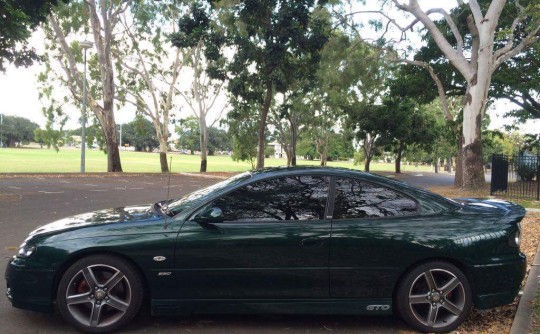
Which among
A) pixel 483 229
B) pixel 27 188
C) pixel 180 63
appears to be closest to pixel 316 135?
pixel 180 63

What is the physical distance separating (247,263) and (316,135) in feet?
161

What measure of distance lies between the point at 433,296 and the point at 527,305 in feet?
3.80

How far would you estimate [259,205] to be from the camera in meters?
4.16

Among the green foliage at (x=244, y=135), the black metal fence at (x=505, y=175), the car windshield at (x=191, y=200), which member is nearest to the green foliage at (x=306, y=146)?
the green foliage at (x=244, y=135)

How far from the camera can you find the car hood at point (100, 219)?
4114mm

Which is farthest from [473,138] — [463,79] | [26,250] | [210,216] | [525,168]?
[26,250]

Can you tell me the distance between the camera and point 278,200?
4.21 meters

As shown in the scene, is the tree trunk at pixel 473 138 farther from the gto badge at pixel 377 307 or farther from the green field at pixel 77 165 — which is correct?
the gto badge at pixel 377 307

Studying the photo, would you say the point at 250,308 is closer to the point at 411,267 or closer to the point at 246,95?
the point at 411,267

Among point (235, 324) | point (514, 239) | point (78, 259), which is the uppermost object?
point (514, 239)

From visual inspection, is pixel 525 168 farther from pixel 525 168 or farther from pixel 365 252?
pixel 365 252

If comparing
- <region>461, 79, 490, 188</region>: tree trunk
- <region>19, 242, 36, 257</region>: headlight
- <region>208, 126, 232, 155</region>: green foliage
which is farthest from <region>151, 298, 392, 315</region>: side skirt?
<region>208, 126, 232, 155</region>: green foliage

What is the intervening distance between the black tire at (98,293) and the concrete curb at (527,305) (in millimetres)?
3262

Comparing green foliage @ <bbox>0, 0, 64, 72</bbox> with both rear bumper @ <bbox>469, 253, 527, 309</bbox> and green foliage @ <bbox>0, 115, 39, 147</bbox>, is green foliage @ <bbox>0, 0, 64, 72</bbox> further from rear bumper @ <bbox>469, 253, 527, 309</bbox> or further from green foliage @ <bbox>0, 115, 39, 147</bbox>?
green foliage @ <bbox>0, 115, 39, 147</bbox>
